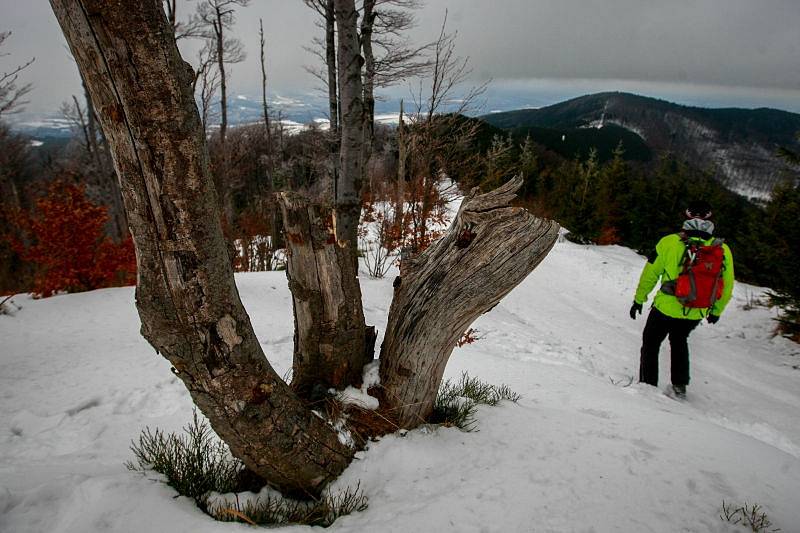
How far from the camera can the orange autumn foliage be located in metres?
6.05

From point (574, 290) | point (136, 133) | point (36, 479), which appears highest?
point (136, 133)

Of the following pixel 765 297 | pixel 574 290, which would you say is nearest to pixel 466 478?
pixel 574 290

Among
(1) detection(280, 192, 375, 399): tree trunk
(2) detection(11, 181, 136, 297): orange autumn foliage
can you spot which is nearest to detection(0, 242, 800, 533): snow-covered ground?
(1) detection(280, 192, 375, 399): tree trunk

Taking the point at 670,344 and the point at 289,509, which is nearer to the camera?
the point at 289,509

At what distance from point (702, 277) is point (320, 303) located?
13.3 ft

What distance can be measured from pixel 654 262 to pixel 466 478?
3.61 m

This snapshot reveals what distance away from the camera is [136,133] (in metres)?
1.14

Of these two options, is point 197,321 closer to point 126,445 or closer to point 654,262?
point 126,445

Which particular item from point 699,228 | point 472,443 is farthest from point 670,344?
point 472,443

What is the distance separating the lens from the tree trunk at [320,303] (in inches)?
76.5

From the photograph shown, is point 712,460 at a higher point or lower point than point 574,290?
higher

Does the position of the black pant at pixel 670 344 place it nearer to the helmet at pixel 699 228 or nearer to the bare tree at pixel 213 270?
the helmet at pixel 699 228

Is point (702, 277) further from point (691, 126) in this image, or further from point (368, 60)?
point (691, 126)

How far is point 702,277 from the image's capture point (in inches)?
150
